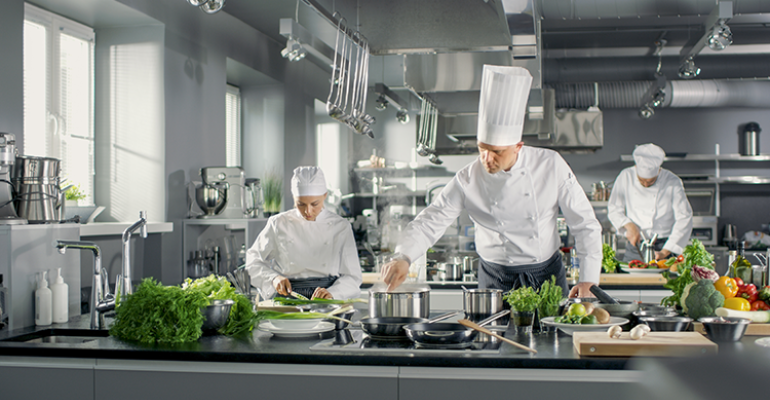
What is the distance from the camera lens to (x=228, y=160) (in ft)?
21.3

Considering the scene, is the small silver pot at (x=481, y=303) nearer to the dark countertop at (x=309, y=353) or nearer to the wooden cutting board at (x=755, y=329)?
the dark countertop at (x=309, y=353)

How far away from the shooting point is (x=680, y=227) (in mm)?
5539

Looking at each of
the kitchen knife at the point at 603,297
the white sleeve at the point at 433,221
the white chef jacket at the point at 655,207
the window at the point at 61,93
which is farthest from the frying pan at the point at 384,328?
the white chef jacket at the point at 655,207

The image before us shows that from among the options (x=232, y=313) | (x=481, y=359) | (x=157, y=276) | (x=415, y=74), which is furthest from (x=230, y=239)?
(x=481, y=359)

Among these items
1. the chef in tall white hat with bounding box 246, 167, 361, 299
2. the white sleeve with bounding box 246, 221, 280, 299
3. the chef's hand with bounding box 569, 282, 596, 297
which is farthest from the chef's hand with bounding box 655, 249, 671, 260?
the white sleeve with bounding box 246, 221, 280, 299

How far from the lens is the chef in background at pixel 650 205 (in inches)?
219

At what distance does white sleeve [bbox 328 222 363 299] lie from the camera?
3436mm

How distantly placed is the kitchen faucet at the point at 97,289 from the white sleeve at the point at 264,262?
0.92m

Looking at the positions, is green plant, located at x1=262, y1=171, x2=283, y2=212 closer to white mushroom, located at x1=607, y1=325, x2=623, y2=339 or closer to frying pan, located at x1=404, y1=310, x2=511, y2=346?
frying pan, located at x1=404, y1=310, x2=511, y2=346

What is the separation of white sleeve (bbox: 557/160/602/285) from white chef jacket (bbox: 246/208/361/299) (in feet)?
3.72

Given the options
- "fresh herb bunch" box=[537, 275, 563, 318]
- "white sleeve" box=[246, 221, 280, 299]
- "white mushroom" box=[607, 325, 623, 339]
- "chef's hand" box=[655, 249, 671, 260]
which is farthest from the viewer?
"chef's hand" box=[655, 249, 671, 260]

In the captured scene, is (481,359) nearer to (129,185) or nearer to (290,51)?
(290,51)

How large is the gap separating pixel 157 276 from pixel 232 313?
255 centimetres

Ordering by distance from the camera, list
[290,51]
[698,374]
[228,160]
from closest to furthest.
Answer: [698,374], [290,51], [228,160]
